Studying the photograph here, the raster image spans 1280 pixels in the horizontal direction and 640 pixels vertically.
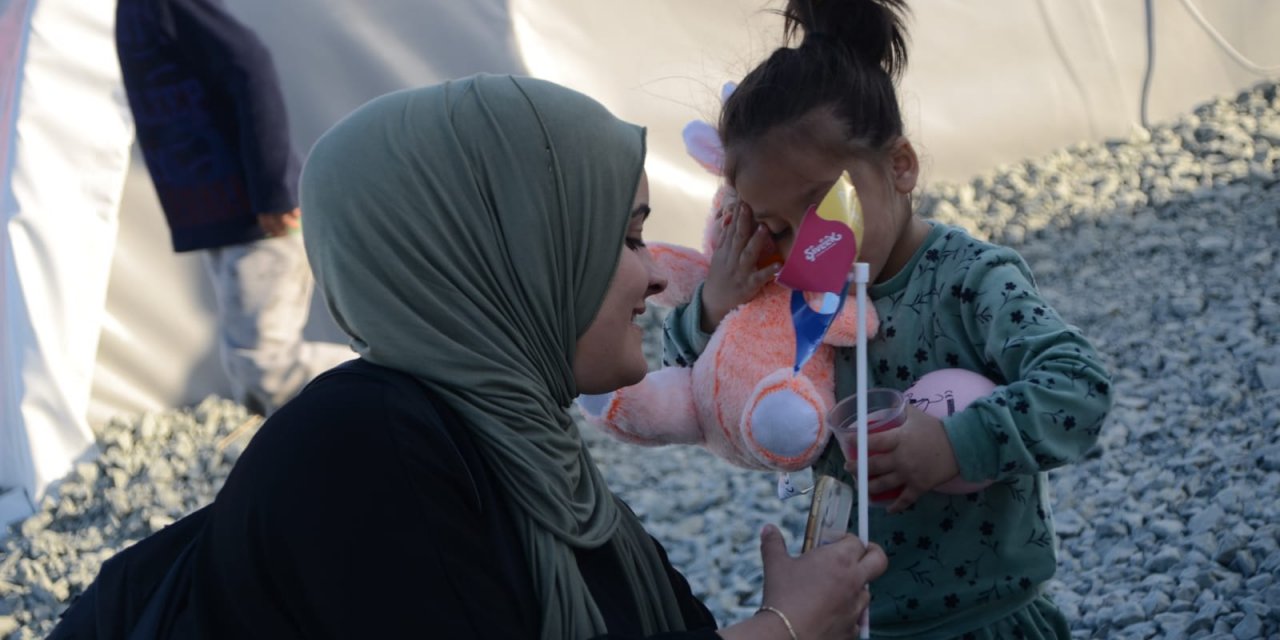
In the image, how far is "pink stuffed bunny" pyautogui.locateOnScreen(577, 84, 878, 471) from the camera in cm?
229

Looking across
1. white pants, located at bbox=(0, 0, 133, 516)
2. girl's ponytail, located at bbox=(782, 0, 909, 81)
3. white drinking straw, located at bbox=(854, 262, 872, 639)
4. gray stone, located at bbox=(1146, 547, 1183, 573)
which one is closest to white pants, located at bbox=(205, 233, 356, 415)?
white pants, located at bbox=(0, 0, 133, 516)

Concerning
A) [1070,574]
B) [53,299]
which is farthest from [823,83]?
[53,299]

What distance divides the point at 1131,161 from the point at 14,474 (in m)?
5.93

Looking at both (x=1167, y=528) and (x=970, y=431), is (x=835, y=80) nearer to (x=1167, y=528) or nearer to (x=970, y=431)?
(x=970, y=431)

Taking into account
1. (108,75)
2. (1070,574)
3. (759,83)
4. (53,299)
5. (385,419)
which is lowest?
(53,299)

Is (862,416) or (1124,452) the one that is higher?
(862,416)

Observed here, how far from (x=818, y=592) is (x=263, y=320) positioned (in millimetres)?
4518

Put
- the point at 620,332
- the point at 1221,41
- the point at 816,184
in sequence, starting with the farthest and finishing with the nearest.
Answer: the point at 1221,41 < the point at 816,184 < the point at 620,332

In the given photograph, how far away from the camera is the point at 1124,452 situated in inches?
192

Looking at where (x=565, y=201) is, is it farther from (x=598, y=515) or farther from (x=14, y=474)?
(x=14, y=474)

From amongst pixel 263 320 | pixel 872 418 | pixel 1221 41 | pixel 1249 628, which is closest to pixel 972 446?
pixel 872 418

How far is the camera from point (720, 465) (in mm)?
5480

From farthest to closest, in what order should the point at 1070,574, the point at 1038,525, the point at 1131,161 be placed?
1. the point at 1131,161
2. the point at 1070,574
3. the point at 1038,525

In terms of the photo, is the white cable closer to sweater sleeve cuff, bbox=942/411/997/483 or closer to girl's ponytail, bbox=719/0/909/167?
girl's ponytail, bbox=719/0/909/167
